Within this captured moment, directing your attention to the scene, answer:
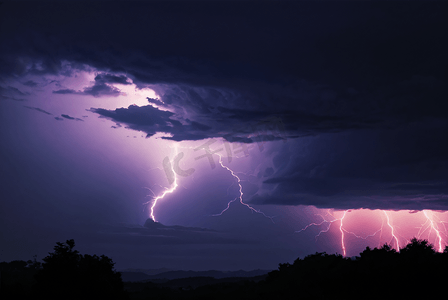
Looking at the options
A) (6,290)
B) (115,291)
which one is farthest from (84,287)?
(6,290)

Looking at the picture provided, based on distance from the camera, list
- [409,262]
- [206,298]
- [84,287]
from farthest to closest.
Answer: [206,298], [84,287], [409,262]

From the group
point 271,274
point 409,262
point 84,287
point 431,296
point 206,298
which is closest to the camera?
point 431,296

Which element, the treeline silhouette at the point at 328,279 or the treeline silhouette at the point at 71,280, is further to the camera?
the treeline silhouette at the point at 71,280

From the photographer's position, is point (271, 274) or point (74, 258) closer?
point (74, 258)

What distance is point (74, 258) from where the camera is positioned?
34688 mm

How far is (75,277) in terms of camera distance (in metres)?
32.2

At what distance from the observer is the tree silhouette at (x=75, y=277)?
101 ft

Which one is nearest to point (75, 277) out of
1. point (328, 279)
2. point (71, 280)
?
point (71, 280)

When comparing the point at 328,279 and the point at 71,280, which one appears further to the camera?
the point at 328,279

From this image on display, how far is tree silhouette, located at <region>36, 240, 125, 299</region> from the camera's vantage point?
101 feet

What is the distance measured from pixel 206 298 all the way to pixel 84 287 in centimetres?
3809

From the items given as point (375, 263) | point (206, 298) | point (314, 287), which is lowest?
point (206, 298)

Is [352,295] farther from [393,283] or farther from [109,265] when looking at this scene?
[109,265]

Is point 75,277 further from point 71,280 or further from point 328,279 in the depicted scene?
point 328,279
